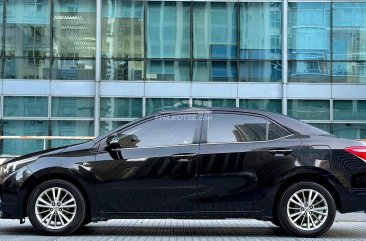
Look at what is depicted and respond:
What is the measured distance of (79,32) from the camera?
72.7 ft

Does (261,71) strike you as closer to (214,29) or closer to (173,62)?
(214,29)

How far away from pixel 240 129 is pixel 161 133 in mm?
991

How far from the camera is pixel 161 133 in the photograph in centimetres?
757

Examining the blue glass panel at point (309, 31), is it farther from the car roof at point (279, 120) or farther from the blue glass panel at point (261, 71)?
the car roof at point (279, 120)

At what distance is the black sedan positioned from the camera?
24.0ft

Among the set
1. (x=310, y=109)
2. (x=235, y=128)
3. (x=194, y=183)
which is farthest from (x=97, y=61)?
(x=194, y=183)

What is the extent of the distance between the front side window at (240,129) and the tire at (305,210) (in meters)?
0.72

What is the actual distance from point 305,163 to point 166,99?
14.7 metres

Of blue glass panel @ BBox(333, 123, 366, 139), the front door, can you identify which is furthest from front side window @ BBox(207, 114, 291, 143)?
blue glass panel @ BBox(333, 123, 366, 139)

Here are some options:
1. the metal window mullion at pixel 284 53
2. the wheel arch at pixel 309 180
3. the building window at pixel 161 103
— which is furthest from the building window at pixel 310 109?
the wheel arch at pixel 309 180

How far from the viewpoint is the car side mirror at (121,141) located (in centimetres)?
744

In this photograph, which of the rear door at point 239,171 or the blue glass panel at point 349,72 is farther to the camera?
the blue glass panel at point 349,72

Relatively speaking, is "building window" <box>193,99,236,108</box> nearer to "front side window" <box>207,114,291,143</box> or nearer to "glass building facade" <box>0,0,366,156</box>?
"glass building facade" <box>0,0,366,156</box>

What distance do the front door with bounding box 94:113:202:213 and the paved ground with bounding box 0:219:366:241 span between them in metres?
0.43
